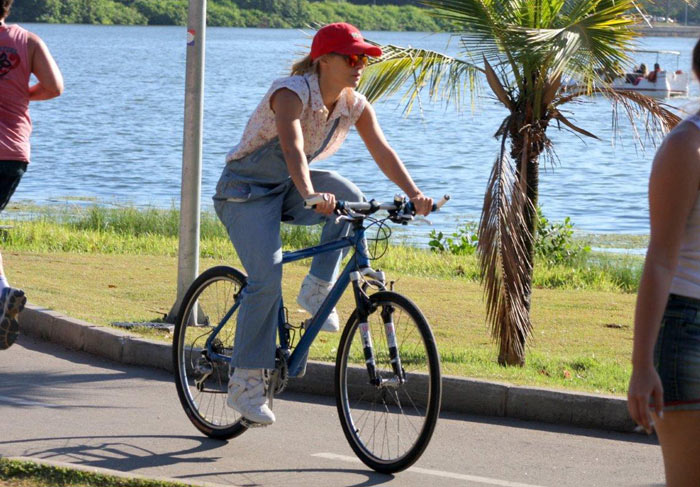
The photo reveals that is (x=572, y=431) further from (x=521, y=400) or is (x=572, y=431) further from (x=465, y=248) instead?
(x=465, y=248)

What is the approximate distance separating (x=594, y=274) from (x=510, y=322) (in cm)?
649

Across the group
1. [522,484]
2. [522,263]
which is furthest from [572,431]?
[522,263]

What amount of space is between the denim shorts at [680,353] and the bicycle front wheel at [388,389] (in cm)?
211

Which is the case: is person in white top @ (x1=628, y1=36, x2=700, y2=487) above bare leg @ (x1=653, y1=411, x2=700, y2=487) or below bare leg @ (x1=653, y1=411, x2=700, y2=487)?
above

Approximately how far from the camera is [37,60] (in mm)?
6527

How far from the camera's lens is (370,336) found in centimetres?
550

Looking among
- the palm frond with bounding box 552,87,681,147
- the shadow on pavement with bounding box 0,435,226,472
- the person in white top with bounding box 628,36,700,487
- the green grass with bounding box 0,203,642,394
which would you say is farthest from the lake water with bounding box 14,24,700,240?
the shadow on pavement with bounding box 0,435,226,472

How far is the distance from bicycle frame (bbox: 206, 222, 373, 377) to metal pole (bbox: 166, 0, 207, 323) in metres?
2.89

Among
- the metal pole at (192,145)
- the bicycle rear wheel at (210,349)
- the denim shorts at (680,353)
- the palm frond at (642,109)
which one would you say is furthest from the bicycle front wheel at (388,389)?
the palm frond at (642,109)

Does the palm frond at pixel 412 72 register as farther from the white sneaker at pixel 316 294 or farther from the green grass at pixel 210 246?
the green grass at pixel 210 246

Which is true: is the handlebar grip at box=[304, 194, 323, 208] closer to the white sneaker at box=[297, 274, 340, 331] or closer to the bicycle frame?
the bicycle frame

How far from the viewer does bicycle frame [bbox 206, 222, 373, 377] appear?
5.52 meters

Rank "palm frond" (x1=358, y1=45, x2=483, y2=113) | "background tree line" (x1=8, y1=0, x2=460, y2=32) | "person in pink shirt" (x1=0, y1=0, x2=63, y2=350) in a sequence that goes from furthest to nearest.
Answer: "background tree line" (x1=8, y1=0, x2=460, y2=32) < "palm frond" (x1=358, y1=45, x2=483, y2=113) < "person in pink shirt" (x1=0, y1=0, x2=63, y2=350)

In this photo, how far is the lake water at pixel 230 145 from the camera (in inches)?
1037
